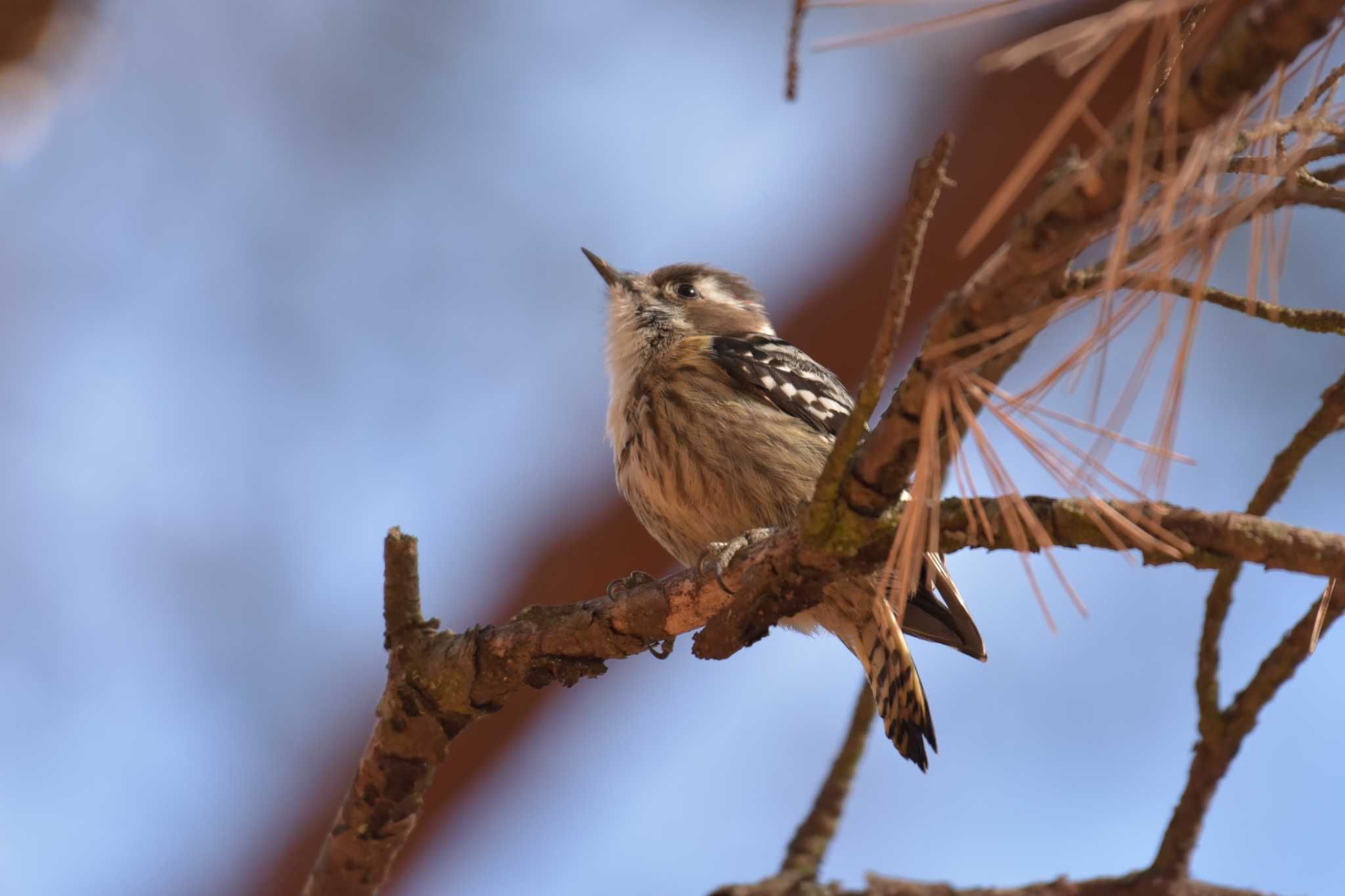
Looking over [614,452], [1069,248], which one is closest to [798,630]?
[614,452]

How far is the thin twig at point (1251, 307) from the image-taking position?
5.32ft

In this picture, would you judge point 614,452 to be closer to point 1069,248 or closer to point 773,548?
point 773,548

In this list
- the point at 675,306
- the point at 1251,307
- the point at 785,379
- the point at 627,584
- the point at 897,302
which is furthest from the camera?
the point at 675,306

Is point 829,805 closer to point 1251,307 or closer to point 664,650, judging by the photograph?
point 664,650

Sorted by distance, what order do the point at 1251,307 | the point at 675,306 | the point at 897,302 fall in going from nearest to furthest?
the point at 897,302 → the point at 1251,307 → the point at 675,306

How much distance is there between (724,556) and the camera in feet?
7.99

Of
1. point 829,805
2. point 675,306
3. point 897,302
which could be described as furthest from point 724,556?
point 675,306

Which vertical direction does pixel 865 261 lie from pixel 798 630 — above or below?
above

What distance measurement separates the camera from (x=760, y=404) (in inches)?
138

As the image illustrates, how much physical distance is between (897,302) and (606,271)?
3.29 meters

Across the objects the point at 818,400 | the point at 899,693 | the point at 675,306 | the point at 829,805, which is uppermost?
the point at 675,306

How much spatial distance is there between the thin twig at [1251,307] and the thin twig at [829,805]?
181 centimetres

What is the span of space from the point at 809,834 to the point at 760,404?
1209 millimetres

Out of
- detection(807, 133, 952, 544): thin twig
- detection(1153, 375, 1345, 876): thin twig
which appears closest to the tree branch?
detection(1153, 375, 1345, 876): thin twig
